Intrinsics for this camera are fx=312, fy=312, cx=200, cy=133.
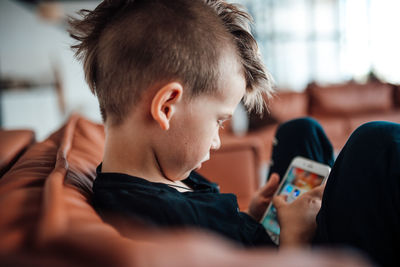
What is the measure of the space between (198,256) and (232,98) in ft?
1.58

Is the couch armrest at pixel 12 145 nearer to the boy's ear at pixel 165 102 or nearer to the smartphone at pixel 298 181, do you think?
the boy's ear at pixel 165 102

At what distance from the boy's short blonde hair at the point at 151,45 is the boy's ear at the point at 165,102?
3 cm

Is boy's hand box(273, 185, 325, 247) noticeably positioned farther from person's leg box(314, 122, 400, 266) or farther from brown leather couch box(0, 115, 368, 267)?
brown leather couch box(0, 115, 368, 267)

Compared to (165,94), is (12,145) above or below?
below

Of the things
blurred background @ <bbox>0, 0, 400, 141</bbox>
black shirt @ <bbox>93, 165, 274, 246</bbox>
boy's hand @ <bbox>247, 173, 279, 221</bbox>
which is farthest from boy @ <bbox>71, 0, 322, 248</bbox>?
blurred background @ <bbox>0, 0, 400, 141</bbox>

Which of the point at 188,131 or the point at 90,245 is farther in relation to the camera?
the point at 188,131

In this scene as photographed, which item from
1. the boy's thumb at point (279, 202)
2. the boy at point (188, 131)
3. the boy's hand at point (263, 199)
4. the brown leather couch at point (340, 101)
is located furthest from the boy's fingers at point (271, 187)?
the brown leather couch at point (340, 101)

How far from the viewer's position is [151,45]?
0.59m

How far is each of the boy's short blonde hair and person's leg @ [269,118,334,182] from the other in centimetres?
37

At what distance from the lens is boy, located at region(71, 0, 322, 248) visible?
22.7 inches

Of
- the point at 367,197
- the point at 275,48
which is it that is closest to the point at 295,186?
the point at 367,197

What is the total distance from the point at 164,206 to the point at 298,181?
1.76 feet

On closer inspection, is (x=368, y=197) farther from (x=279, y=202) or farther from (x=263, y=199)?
(x=263, y=199)

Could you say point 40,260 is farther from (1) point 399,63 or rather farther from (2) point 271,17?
(2) point 271,17
